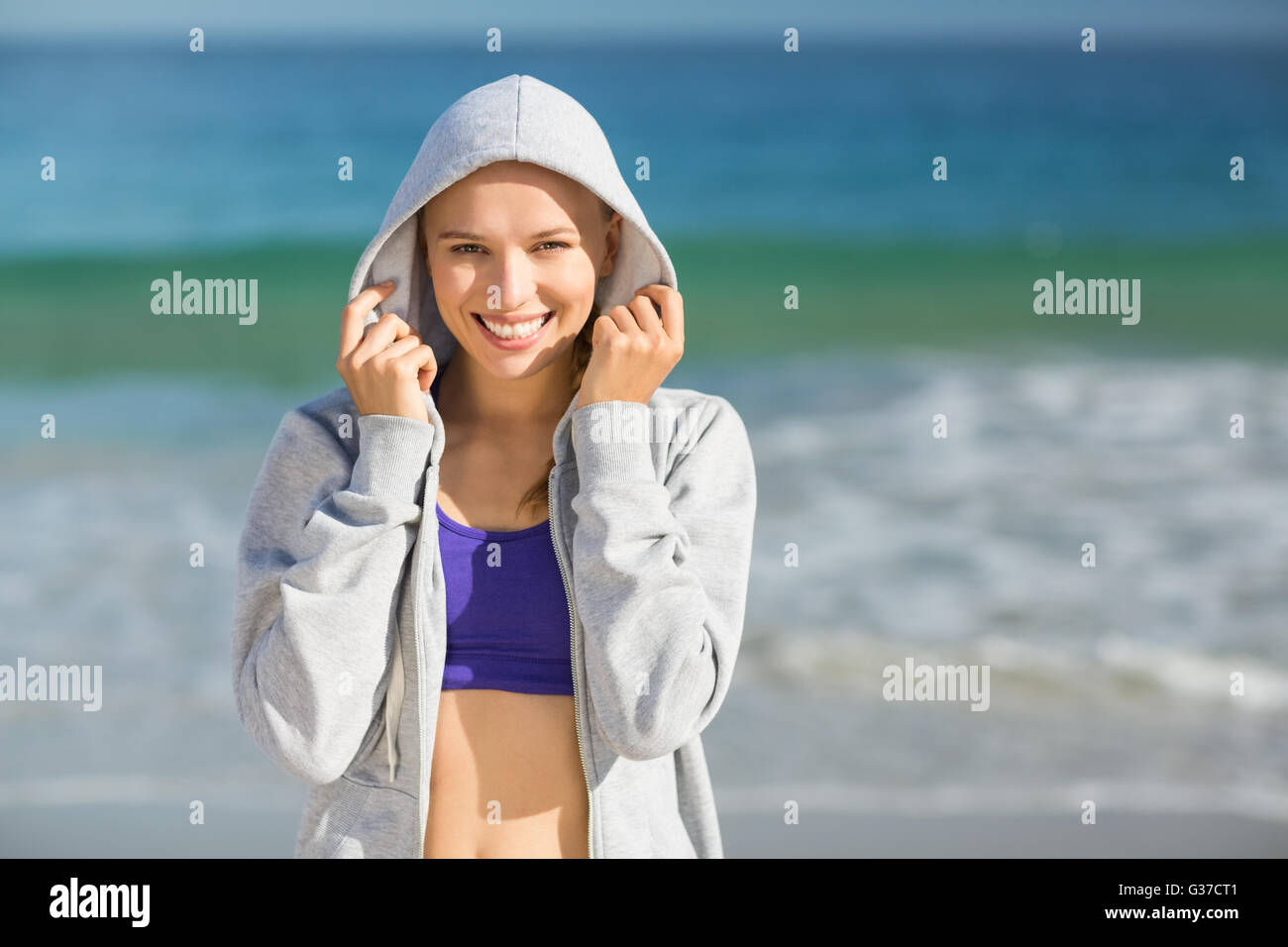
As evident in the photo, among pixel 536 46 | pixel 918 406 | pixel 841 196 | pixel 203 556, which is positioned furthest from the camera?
pixel 536 46

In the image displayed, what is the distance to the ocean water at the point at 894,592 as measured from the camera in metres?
5.04

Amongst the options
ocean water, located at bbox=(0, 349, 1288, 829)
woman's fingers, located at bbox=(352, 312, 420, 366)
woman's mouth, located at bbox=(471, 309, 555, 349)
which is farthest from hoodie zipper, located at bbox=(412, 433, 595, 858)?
ocean water, located at bbox=(0, 349, 1288, 829)

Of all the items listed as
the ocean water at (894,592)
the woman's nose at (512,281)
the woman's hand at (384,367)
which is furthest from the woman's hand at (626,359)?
the ocean water at (894,592)

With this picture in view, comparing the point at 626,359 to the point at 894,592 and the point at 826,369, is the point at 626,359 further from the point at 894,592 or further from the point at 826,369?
the point at 826,369

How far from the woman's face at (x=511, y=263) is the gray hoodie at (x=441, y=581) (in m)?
0.05

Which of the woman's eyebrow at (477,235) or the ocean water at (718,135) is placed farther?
the ocean water at (718,135)

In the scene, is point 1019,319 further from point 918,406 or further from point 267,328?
point 267,328

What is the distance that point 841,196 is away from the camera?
15148 millimetres

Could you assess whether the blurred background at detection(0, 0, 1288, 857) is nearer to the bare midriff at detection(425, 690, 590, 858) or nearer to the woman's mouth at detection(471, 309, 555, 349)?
the bare midriff at detection(425, 690, 590, 858)

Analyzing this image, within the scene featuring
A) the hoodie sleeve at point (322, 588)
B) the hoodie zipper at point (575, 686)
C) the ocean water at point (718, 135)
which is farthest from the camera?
the ocean water at point (718, 135)

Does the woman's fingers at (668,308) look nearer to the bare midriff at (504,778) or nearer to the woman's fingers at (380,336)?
the woman's fingers at (380,336)
